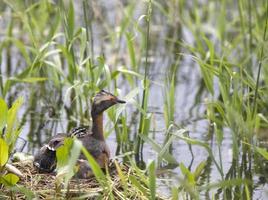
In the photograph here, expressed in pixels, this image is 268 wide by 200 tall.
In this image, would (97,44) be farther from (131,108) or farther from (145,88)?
(145,88)

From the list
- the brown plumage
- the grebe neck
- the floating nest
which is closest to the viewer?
the floating nest

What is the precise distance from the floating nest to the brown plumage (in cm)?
8

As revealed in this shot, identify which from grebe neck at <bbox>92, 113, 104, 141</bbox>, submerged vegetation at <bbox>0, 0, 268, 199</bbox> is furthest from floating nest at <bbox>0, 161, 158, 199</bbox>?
grebe neck at <bbox>92, 113, 104, 141</bbox>

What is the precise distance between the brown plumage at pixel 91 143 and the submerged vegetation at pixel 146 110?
4.1 inches

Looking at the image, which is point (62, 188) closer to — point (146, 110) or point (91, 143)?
point (91, 143)

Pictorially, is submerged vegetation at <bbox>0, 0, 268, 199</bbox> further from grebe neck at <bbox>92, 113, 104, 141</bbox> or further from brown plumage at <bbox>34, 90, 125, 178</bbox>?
grebe neck at <bbox>92, 113, 104, 141</bbox>

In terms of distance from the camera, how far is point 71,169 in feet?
16.5

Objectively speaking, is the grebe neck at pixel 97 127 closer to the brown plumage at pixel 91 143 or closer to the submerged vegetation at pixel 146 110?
the brown plumage at pixel 91 143

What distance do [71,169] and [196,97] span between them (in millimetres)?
4267

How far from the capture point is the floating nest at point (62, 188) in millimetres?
5684

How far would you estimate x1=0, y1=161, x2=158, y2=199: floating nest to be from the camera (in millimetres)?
5684

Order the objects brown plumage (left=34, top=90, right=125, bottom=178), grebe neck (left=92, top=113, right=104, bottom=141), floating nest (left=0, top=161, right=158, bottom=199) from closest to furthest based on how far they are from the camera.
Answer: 1. floating nest (left=0, top=161, right=158, bottom=199)
2. brown plumage (left=34, top=90, right=125, bottom=178)
3. grebe neck (left=92, top=113, right=104, bottom=141)

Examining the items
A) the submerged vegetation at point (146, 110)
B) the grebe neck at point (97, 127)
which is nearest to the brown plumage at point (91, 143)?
the grebe neck at point (97, 127)

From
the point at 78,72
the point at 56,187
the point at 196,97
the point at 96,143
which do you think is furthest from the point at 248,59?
the point at 56,187
